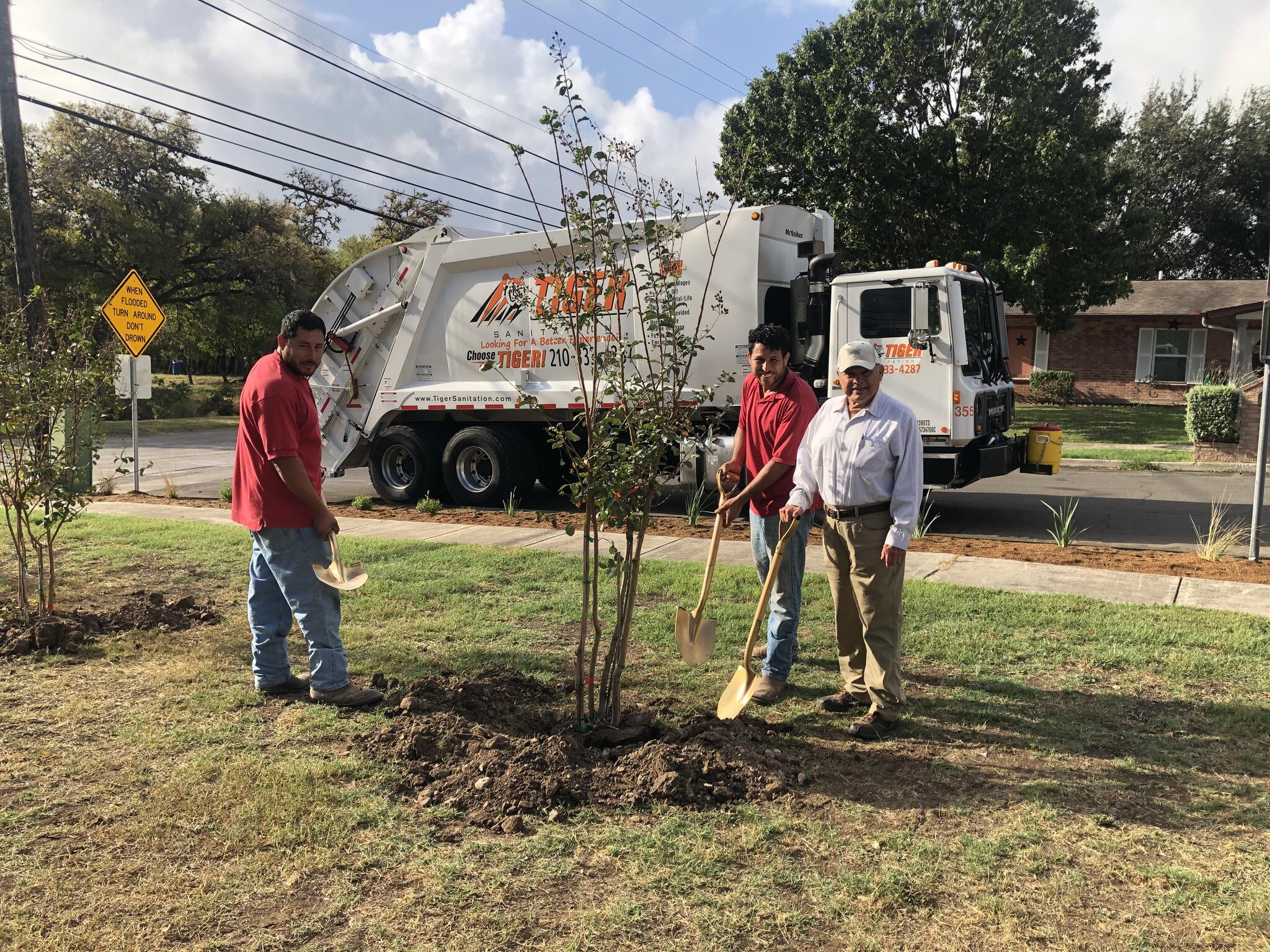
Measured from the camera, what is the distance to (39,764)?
383cm

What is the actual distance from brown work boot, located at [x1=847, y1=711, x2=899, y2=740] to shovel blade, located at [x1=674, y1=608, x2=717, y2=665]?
2.53ft

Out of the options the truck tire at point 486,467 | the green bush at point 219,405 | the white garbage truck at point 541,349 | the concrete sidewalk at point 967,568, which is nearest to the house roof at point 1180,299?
the white garbage truck at point 541,349

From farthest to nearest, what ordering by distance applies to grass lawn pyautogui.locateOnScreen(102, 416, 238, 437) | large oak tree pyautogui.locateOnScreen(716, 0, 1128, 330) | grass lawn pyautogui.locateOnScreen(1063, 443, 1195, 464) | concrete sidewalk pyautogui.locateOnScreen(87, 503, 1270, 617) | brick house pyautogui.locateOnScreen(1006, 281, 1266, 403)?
brick house pyautogui.locateOnScreen(1006, 281, 1266, 403) < grass lawn pyautogui.locateOnScreen(102, 416, 238, 437) < large oak tree pyautogui.locateOnScreen(716, 0, 1128, 330) < grass lawn pyautogui.locateOnScreen(1063, 443, 1195, 464) < concrete sidewalk pyautogui.locateOnScreen(87, 503, 1270, 617)

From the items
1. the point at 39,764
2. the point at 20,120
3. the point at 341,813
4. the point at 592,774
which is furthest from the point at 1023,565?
the point at 20,120

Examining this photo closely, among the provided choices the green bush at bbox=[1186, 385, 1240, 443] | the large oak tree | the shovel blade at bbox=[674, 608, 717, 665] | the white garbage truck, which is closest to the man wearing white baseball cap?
the shovel blade at bbox=[674, 608, 717, 665]

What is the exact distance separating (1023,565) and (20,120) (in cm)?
1430

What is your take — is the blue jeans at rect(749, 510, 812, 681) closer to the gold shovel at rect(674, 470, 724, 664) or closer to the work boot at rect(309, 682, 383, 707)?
the gold shovel at rect(674, 470, 724, 664)

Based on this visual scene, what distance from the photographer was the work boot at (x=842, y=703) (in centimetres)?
446

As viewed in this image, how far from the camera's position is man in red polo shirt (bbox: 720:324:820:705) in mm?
Answer: 4609

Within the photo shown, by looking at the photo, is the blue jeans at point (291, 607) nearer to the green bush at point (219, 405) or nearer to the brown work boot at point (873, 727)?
the brown work boot at point (873, 727)

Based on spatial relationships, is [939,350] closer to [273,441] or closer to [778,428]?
[778,428]

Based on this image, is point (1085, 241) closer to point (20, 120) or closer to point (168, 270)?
point (20, 120)

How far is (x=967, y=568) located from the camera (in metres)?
7.45

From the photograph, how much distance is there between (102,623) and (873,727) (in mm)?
4825
